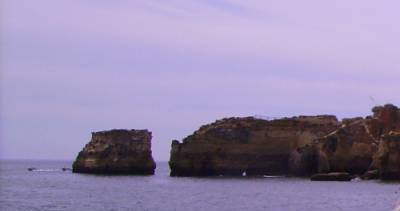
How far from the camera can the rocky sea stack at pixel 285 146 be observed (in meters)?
94.2

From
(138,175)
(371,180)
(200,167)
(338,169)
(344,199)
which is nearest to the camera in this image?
(344,199)

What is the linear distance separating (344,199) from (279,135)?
1785 inches

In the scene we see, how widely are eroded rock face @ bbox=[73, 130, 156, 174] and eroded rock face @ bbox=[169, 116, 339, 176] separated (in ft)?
17.4

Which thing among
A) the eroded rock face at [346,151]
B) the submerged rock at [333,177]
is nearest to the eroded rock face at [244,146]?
the eroded rock face at [346,151]

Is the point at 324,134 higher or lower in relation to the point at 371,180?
higher

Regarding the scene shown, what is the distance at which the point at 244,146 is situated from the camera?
334 feet

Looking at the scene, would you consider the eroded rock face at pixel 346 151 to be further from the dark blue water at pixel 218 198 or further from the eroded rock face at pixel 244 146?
the dark blue water at pixel 218 198

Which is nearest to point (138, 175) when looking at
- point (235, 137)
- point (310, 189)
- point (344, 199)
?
point (235, 137)

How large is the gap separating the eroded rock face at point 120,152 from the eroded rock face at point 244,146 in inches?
209

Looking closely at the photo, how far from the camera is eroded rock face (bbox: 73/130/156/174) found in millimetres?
107062

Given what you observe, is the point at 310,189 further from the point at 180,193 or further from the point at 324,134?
the point at 324,134

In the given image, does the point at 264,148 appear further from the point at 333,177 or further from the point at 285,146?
the point at 333,177

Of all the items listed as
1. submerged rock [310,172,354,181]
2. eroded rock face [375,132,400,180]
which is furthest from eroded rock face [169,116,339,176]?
eroded rock face [375,132,400,180]

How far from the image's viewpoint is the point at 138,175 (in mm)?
110000
